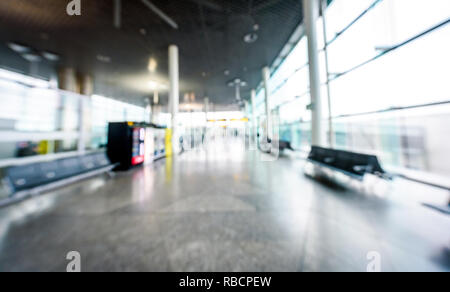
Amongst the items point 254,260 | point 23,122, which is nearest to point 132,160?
point 23,122

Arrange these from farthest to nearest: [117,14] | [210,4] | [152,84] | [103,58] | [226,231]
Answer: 1. [152,84]
2. [103,58]
3. [117,14]
4. [210,4]
5. [226,231]

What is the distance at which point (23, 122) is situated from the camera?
4.53 meters

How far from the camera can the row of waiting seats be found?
2599 mm

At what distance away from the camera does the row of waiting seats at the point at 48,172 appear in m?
2.60

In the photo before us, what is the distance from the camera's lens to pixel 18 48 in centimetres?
793

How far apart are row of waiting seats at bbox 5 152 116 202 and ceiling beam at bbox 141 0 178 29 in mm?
6089

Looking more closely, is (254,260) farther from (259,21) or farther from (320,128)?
(259,21)

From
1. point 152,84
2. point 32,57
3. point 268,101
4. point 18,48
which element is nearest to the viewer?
point 18,48

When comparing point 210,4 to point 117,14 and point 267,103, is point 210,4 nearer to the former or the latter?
point 117,14

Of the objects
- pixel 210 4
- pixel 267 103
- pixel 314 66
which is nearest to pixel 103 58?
pixel 210 4

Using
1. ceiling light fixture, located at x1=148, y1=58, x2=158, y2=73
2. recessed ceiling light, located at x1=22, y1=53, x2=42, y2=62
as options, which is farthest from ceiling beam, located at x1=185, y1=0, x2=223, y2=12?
recessed ceiling light, located at x1=22, y1=53, x2=42, y2=62

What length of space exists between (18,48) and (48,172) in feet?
36.0

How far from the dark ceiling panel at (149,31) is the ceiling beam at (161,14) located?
155 millimetres

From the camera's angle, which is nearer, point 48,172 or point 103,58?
point 48,172
